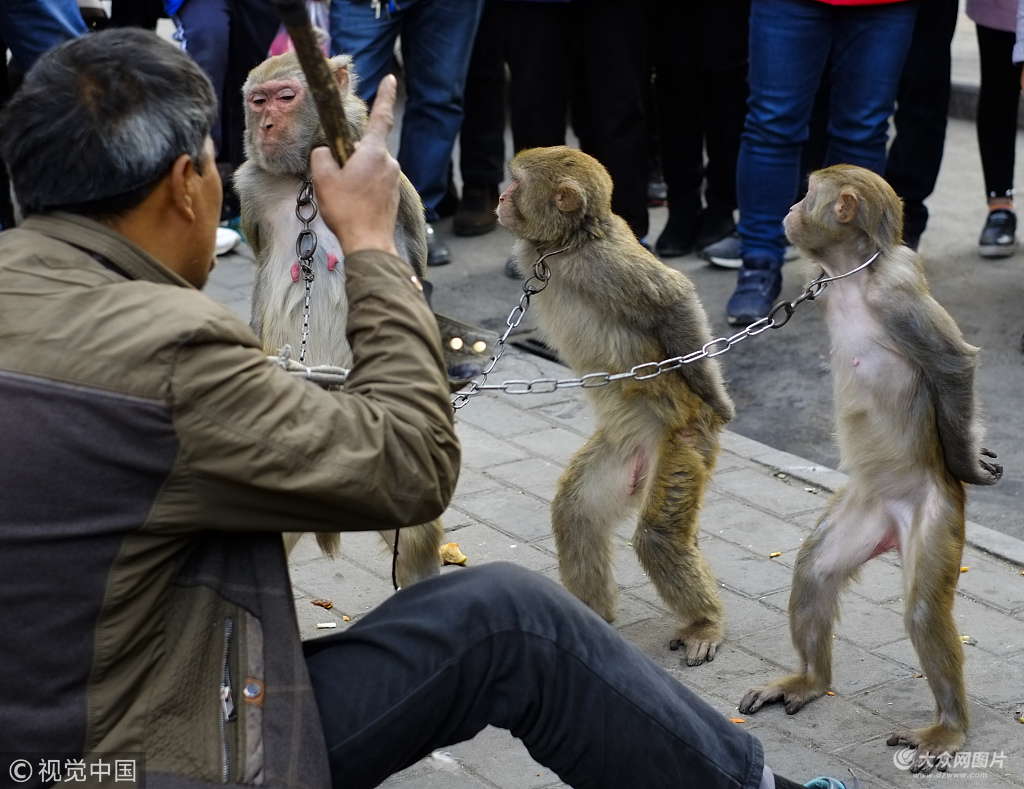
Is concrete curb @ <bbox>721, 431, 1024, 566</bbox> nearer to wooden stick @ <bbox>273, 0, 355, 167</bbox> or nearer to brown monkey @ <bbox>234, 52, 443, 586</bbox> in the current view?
brown monkey @ <bbox>234, 52, 443, 586</bbox>

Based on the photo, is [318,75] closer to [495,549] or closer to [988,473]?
[988,473]

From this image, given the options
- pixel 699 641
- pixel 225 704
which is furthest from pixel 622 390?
pixel 225 704

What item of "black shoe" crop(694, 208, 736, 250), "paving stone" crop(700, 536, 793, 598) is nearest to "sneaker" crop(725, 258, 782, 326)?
"black shoe" crop(694, 208, 736, 250)

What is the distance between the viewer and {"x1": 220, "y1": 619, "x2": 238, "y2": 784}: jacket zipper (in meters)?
2.00

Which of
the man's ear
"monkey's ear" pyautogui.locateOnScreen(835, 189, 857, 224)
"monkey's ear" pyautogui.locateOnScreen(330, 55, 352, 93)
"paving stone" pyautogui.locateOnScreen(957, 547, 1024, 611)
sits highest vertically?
the man's ear

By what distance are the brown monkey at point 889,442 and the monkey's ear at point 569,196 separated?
59cm

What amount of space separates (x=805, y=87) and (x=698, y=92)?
124cm

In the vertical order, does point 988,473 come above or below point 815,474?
above

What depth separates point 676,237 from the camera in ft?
23.5

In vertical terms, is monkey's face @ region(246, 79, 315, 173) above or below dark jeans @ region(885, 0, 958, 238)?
above

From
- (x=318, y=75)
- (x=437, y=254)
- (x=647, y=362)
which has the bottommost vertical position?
(x=437, y=254)

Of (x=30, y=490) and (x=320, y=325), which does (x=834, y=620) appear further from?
(x=30, y=490)

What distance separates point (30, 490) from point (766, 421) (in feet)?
13.1

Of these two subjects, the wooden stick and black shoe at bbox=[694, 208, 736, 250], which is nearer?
the wooden stick
